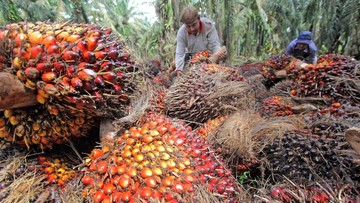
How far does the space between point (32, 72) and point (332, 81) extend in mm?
2043

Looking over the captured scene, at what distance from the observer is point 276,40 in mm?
13211

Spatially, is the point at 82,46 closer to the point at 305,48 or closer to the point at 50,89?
the point at 50,89

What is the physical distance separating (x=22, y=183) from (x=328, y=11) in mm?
9017

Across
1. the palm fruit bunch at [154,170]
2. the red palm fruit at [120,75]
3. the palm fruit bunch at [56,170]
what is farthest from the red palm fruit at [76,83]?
the palm fruit bunch at [56,170]

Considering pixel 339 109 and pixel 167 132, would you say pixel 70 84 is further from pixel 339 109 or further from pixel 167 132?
pixel 339 109

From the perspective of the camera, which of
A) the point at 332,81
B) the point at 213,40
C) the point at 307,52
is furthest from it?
the point at 307,52

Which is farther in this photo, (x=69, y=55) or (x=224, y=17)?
(x=224, y=17)

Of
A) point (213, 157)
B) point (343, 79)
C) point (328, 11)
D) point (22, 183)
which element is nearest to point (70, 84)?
point (22, 183)

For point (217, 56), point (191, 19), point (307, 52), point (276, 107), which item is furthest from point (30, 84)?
point (307, 52)

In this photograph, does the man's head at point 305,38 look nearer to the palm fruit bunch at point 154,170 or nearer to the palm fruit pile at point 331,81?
the palm fruit pile at point 331,81

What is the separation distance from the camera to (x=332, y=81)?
2.09m

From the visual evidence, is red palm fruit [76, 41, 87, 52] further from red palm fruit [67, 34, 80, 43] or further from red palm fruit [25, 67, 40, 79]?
red palm fruit [25, 67, 40, 79]

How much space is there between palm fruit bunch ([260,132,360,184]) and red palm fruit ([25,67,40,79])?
3.78 ft

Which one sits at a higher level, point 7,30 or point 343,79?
point 7,30
